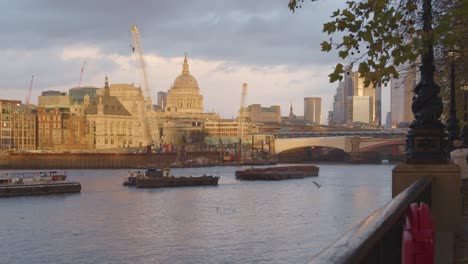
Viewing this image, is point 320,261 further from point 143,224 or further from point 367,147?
point 367,147

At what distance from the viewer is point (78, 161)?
15425 centimetres

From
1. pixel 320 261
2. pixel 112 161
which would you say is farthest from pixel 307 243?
pixel 112 161

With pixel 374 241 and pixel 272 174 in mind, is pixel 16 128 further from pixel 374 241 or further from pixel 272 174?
pixel 374 241

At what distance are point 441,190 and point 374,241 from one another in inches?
241

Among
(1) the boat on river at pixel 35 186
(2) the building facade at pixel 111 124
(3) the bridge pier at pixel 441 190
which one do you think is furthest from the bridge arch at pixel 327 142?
(3) the bridge pier at pixel 441 190

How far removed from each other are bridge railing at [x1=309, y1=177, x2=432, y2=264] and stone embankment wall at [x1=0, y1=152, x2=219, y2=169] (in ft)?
474

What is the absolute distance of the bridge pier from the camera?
9.84 m

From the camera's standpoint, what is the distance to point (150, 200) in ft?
219

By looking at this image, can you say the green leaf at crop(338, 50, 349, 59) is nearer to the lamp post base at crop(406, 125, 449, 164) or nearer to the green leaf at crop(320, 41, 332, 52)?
the green leaf at crop(320, 41, 332, 52)

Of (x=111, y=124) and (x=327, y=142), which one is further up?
(x=111, y=124)

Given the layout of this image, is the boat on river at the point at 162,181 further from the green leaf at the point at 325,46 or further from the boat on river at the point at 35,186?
the green leaf at the point at 325,46

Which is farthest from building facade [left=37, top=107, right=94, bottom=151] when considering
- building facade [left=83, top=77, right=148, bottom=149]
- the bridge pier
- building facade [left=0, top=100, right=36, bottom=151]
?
the bridge pier

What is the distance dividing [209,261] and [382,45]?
2437 centimetres

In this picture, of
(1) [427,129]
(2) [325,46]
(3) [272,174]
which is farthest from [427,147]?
(3) [272,174]
